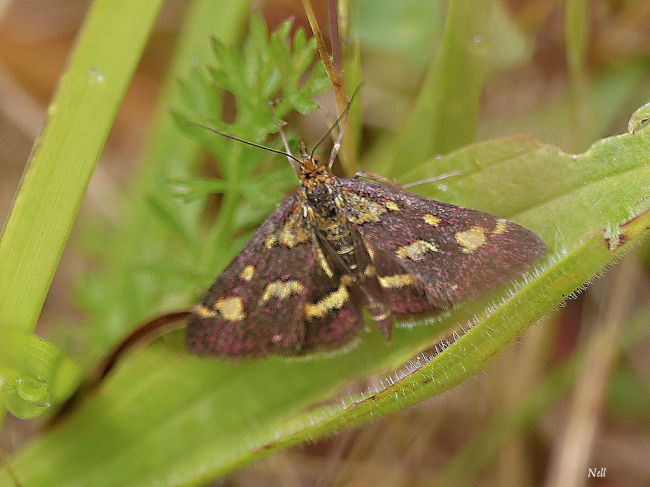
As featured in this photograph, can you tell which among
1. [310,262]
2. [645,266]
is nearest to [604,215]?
[310,262]

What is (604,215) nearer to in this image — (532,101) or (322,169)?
(322,169)

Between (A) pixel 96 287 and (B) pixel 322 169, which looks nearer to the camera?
(B) pixel 322 169

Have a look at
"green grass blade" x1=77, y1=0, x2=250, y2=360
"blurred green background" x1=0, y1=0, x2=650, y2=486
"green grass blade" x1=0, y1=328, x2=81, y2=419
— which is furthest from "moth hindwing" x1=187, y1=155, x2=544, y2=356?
"green grass blade" x1=0, y1=328, x2=81, y2=419

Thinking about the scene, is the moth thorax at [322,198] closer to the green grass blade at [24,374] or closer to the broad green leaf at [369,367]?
the broad green leaf at [369,367]

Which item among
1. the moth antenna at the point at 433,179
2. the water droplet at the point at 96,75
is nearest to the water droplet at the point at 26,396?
the water droplet at the point at 96,75

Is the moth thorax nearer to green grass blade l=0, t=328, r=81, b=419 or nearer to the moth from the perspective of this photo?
the moth

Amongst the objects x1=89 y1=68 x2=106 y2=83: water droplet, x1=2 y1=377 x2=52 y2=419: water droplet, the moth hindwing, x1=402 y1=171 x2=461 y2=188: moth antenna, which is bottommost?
x1=2 y1=377 x2=52 y2=419: water droplet
